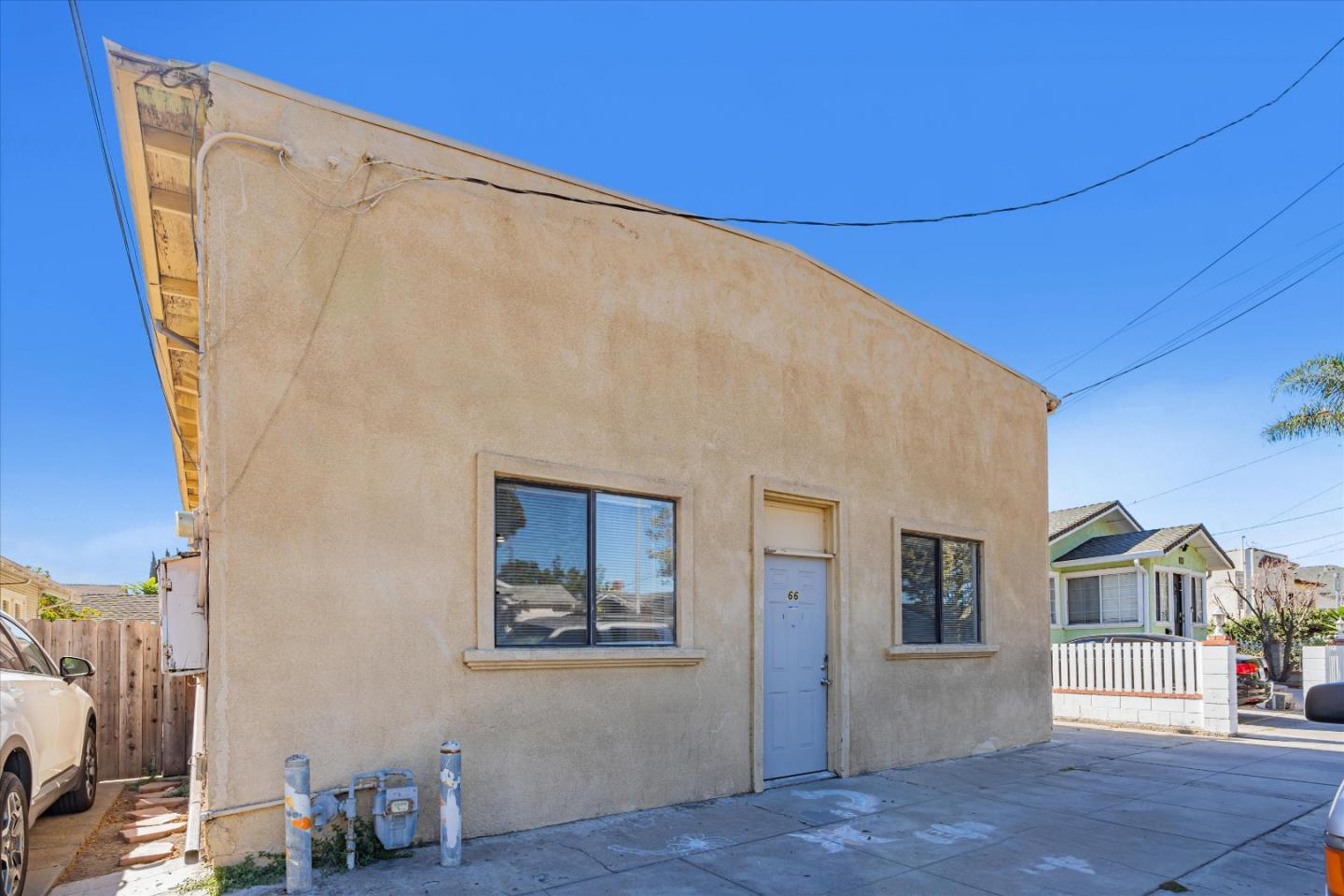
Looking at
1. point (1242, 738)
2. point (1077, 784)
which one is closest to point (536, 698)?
point (1077, 784)

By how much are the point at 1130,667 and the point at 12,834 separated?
15.5m

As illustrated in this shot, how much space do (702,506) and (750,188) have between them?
717cm

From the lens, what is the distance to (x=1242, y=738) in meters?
13.2

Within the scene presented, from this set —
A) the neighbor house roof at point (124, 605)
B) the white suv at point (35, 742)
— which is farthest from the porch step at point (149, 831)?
the neighbor house roof at point (124, 605)

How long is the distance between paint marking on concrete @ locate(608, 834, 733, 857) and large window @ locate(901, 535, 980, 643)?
14.1 feet

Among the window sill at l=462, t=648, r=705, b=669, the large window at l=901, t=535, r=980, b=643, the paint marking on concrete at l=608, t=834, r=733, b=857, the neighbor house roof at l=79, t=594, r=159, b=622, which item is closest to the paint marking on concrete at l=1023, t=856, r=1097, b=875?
the paint marking on concrete at l=608, t=834, r=733, b=857

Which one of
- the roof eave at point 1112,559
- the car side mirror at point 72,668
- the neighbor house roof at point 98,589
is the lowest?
the neighbor house roof at point 98,589

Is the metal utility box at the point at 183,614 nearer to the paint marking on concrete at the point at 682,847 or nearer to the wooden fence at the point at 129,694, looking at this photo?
the paint marking on concrete at the point at 682,847

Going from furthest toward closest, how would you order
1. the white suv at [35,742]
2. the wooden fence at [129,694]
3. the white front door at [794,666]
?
the wooden fence at [129,694] → the white front door at [794,666] → the white suv at [35,742]

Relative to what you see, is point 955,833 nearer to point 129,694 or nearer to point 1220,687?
point 129,694

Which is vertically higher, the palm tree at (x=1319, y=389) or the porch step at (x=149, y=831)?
the palm tree at (x=1319, y=389)

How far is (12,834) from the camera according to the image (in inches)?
187

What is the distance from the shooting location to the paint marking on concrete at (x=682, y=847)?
6000mm

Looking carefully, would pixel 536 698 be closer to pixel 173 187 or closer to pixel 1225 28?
pixel 173 187
